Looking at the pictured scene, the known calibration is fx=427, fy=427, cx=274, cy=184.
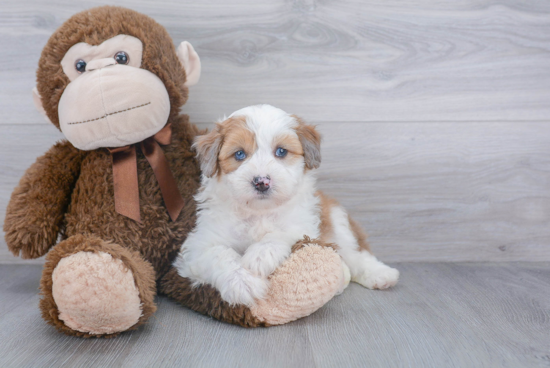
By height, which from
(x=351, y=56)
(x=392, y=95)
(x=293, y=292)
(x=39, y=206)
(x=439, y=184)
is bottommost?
(x=439, y=184)

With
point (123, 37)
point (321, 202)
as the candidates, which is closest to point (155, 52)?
point (123, 37)

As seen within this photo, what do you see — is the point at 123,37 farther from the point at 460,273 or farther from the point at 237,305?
the point at 460,273

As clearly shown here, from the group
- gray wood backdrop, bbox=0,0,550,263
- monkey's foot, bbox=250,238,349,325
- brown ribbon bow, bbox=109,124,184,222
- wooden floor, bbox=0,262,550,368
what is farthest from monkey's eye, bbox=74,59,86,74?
monkey's foot, bbox=250,238,349,325

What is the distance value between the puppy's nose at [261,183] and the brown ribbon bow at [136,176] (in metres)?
0.40

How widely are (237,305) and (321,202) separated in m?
0.59

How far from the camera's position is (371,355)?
1.13 m

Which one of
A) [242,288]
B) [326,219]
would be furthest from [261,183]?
[326,219]

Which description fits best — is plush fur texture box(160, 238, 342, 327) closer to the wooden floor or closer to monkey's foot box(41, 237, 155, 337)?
the wooden floor

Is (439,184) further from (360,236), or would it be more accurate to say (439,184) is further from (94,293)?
(94,293)

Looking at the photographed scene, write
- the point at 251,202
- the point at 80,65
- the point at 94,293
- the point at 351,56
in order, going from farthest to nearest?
the point at 351,56 → the point at 80,65 → the point at 251,202 → the point at 94,293

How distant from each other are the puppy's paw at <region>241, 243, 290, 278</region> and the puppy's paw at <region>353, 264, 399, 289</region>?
50cm

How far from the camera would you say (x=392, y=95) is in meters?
2.00

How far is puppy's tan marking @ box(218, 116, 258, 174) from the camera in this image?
1.38 meters

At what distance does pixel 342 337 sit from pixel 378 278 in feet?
1.59
